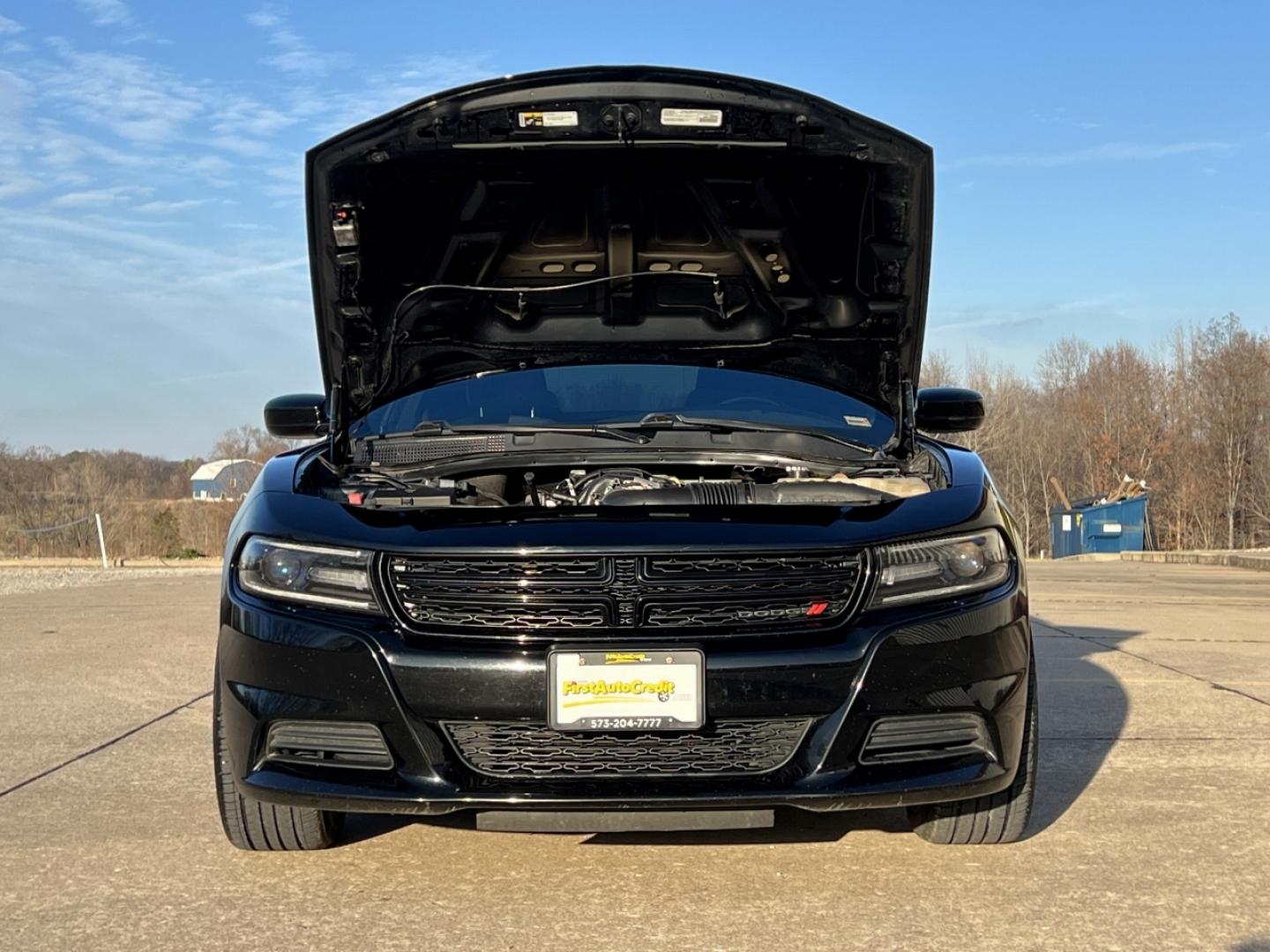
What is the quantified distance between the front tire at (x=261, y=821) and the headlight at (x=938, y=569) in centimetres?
146

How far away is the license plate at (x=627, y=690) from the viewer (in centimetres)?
268

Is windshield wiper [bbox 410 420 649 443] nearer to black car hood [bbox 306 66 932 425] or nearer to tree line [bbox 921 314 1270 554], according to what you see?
black car hood [bbox 306 66 932 425]

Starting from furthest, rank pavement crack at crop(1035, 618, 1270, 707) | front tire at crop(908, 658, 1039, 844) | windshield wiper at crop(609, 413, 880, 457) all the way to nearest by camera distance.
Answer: pavement crack at crop(1035, 618, 1270, 707) < windshield wiper at crop(609, 413, 880, 457) < front tire at crop(908, 658, 1039, 844)

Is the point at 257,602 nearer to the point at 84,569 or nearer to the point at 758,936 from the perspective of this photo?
the point at 758,936

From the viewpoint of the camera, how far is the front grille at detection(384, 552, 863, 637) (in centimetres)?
278

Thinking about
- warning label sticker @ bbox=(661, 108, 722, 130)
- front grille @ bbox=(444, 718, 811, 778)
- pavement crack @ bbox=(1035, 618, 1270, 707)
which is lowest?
pavement crack @ bbox=(1035, 618, 1270, 707)

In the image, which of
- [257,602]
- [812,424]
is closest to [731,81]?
[812,424]

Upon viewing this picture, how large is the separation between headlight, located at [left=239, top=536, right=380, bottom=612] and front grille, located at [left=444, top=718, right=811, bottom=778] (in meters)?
0.38

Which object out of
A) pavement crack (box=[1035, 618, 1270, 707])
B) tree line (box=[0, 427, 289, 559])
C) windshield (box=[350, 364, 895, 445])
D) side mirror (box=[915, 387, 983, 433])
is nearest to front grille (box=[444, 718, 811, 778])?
windshield (box=[350, 364, 895, 445])

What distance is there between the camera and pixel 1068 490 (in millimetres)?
58031

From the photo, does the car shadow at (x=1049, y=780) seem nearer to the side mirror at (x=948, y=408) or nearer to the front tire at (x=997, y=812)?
the front tire at (x=997, y=812)

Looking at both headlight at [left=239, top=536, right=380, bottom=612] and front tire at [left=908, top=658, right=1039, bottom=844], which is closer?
headlight at [left=239, top=536, right=380, bottom=612]

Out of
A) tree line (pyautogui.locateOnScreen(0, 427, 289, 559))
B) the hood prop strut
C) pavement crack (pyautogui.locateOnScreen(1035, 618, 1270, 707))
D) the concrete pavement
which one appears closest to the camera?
the concrete pavement

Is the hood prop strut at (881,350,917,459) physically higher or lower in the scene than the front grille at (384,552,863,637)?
higher
